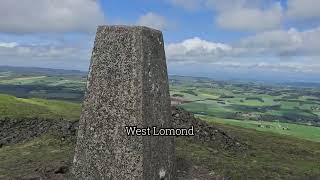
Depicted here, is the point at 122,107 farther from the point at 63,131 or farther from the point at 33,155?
the point at 63,131

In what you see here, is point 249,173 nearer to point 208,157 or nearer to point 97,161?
point 208,157

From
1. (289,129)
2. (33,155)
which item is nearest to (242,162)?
(33,155)

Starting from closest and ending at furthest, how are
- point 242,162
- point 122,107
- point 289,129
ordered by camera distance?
1. point 122,107
2. point 242,162
3. point 289,129

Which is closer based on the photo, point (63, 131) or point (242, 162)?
point (242, 162)

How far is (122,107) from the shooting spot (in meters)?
11.7

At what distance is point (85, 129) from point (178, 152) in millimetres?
11596

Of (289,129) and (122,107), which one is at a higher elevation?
(122,107)

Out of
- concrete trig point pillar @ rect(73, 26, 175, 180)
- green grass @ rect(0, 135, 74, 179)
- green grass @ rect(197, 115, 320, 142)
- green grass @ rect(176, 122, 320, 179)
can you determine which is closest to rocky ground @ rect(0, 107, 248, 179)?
green grass @ rect(0, 135, 74, 179)

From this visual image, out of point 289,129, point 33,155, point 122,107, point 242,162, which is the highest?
point 122,107

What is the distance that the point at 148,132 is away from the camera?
11.6 metres

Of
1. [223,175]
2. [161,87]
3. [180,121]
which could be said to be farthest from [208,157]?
[161,87]

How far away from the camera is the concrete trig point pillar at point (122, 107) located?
37.9 feet

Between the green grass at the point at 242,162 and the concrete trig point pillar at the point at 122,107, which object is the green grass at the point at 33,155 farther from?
the concrete trig point pillar at the point at 122,107

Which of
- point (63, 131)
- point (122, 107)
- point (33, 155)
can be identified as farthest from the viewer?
point (63, 131)
